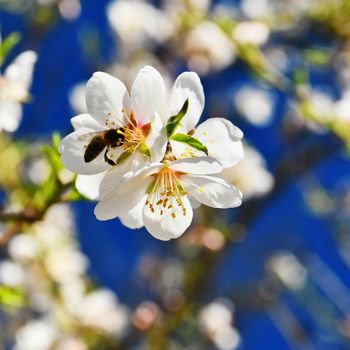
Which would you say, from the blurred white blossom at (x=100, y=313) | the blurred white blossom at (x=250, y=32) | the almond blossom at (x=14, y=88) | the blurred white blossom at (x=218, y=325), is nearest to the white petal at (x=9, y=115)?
the almond blossom at (x=14, y=88)

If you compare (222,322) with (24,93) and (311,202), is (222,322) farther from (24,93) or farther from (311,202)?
(24,93)

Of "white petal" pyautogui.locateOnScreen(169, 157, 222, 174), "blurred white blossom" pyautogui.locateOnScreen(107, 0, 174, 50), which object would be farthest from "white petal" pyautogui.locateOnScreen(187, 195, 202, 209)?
"blurred white blossom" pyautogui.locateOnScreen(107, 0, 174, 50)

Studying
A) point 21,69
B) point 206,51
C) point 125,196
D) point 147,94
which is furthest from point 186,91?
point 206,51

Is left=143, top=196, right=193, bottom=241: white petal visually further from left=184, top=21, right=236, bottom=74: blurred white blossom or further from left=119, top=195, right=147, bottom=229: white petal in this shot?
left=184, top=21, right=236, bottom=74: blurred white blossom

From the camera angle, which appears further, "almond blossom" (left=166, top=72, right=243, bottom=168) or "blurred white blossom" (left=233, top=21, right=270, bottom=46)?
"blurred white blossom" (left=233, top=21, right=270, bottom=46)

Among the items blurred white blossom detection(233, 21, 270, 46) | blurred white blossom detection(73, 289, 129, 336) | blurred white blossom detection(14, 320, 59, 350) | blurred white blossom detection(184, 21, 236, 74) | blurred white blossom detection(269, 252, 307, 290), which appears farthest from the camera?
blurred white blossom detection(269, 252, 307, 290)

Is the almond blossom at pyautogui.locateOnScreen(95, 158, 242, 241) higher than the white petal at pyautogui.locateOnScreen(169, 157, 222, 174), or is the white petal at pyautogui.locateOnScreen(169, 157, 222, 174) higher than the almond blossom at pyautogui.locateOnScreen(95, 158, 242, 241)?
the white petal at pyautogui.locateOnScreen(169, 157, 222, 174)

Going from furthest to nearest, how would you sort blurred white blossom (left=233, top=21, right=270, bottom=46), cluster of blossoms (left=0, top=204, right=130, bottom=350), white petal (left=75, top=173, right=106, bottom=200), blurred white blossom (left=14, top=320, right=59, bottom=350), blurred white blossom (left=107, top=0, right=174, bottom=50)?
1. blurred white blossom (left=107, top=0, right=174, bottom=50)
2. cluster of blossoms (left=0, top=204, right=130, bottom=350)
3. blurred white blossom (left=14, top=320, right=59, bottom=350)
4. blurred white blossom (left=233, top=21, right=270, bottom=46)
5. white petal (left=75, top=173, right=106, bottom=200)

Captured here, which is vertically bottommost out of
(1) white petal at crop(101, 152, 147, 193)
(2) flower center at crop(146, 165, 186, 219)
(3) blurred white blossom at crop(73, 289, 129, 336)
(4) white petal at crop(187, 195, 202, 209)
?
(3) blurred white blossom at crop(73, 289, 129, 336)
